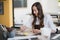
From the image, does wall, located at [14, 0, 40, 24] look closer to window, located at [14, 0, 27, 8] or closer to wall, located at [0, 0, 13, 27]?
window, located at [14, 0, 27, 8]

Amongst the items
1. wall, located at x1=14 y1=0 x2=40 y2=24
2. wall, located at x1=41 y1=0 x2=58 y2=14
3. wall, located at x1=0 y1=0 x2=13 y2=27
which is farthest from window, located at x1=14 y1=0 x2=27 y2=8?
wall, located at x1=41 y1=0 x2=58 y2=14

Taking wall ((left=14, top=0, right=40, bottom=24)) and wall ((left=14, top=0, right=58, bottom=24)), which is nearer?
wall ((left=14, top=0, right=58, bottom=24))

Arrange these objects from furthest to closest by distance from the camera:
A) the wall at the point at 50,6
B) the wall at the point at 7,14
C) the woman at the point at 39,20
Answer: the wall at the point at 7,14, the wall at the point at 50,6, the woman at the point at 39,20

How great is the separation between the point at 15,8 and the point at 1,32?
4442mm

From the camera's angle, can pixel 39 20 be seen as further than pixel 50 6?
No

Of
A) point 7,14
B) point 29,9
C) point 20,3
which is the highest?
point 20,3

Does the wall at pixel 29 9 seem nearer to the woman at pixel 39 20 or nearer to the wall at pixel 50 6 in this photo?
the wall at pixel 50 6

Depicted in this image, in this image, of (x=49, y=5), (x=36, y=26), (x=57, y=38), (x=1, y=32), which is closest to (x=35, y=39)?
(x=57, y=38)

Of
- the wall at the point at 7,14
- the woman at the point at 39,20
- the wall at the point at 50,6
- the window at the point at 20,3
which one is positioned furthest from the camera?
the window at the point at 20,3

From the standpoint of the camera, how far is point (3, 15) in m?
5.71

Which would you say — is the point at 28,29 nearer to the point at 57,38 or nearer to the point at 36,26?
the point at 36,26

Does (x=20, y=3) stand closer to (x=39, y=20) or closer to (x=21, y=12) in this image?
(x=21, y=12)

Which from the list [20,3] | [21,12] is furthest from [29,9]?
[20,3]

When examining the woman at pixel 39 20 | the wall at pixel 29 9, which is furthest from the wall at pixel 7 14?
the woman at pixel 39 20
